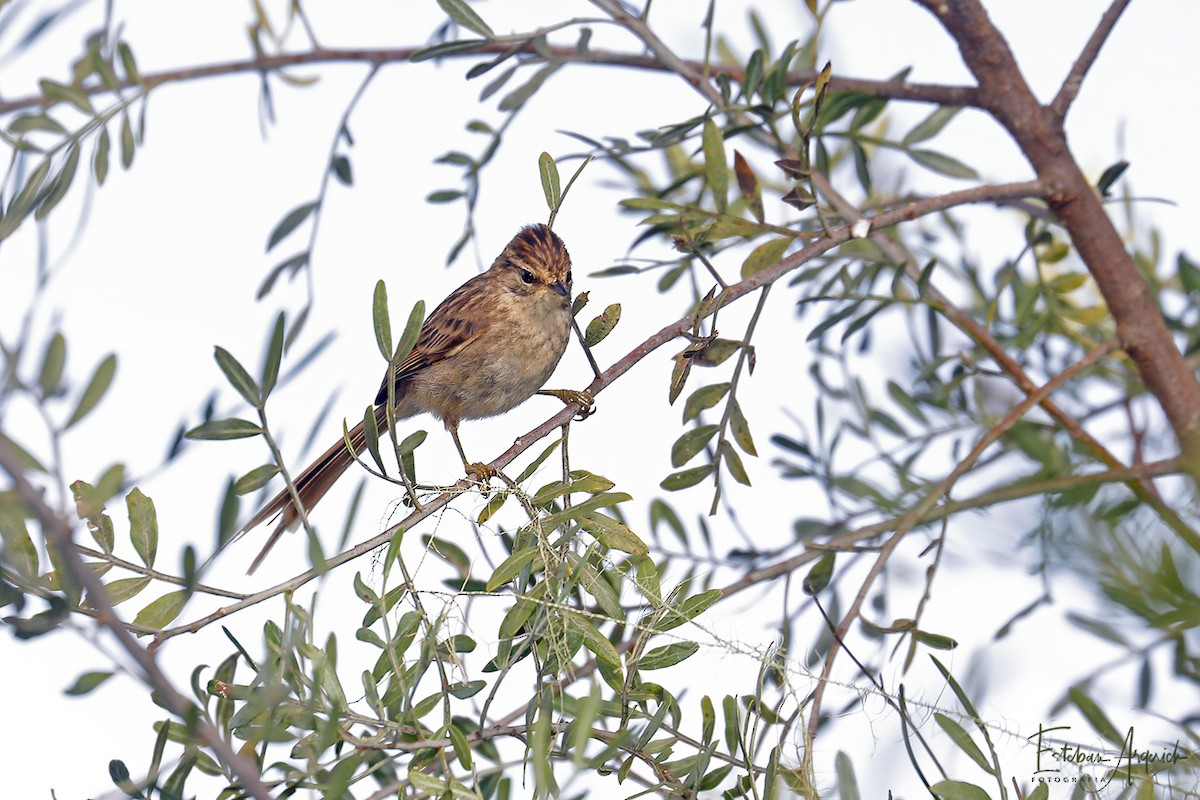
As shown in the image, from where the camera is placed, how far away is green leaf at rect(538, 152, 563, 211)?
197 cm

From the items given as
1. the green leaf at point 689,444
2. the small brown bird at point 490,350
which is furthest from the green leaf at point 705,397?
the small brown bird at point 490,350

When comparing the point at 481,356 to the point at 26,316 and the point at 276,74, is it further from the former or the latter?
the point at 26,316

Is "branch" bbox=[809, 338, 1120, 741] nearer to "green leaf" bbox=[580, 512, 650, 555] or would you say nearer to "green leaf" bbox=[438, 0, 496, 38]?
"green leaf" bbox=[580, 512, 650, 555]

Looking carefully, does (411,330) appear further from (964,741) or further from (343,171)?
(343,171)

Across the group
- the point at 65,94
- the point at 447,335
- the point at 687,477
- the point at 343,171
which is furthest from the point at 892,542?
the point at 447,335

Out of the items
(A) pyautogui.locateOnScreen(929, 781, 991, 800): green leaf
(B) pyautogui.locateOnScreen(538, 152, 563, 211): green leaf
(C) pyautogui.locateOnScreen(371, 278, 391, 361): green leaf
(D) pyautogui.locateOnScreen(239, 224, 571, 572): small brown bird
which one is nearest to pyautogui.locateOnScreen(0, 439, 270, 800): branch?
(C) pyautogui.locateOnScreen(371, 278, 391, 361): green leaf

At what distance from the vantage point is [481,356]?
4.00 m

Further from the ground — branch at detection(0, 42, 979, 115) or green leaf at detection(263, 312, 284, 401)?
branch at detection(0, 42, 979, 115)

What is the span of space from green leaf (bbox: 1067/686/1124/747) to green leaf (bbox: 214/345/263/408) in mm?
1179

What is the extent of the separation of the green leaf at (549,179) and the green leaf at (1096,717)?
1134 mm

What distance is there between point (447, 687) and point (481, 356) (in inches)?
95.8

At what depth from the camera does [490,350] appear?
3.97 metres

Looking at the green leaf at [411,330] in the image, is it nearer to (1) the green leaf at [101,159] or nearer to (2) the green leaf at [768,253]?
(2) the green leaf at [768,253]

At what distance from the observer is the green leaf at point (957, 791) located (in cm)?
145
